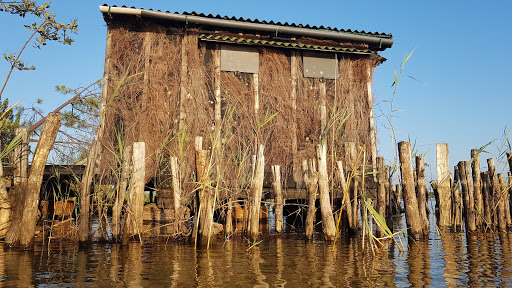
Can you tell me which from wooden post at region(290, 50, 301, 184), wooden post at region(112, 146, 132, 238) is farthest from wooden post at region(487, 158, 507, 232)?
wooden post at region(112, 146, 132, 238)

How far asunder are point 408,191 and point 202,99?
5902 mm

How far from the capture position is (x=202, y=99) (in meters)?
11.3

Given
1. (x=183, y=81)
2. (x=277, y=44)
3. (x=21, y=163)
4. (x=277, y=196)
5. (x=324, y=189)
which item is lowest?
(x=277, y=196)

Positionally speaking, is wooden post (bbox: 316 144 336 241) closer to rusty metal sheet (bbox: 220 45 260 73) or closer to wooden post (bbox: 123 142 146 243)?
wooden post (bbox: 123 142 146 243)

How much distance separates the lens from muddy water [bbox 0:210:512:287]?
422 cm

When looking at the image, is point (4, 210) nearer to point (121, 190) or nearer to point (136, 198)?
point (121, 190)

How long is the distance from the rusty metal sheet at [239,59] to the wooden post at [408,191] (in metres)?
5.46

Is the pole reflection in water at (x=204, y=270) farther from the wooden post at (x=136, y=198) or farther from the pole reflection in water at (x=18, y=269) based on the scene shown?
the pole reflection in water at (x=18, y=269)

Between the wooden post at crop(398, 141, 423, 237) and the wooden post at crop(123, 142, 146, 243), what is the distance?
14.9ft

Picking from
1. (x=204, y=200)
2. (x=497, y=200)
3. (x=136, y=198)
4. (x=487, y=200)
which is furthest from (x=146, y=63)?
(x=497, y=200)

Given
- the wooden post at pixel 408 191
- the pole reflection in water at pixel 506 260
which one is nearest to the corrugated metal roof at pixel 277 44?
the wooden post at pixel 408 191

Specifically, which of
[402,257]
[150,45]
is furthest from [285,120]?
[402,257]

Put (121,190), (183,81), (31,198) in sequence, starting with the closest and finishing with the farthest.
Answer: (31,198) < (121,190) < (183,81)

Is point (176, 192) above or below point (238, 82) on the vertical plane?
below
